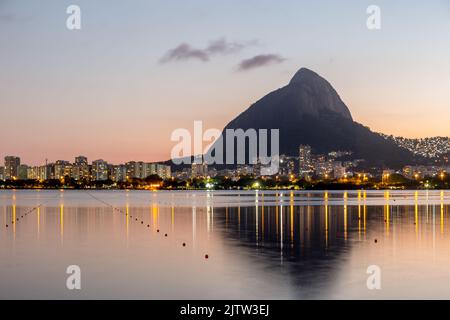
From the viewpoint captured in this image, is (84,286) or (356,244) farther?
(356,244)

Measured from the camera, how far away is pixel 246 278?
19.8m

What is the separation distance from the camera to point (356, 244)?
30.3 metres

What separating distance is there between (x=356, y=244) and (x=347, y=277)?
34.9 ft

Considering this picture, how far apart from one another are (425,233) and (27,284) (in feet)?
83.1

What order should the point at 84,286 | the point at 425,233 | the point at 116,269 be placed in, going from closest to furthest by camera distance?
the point at 84,286 → the point at 116,269 → the point at 425,233

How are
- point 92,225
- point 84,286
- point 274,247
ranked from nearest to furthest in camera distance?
point 84,286
point 274,247
point 92,225
